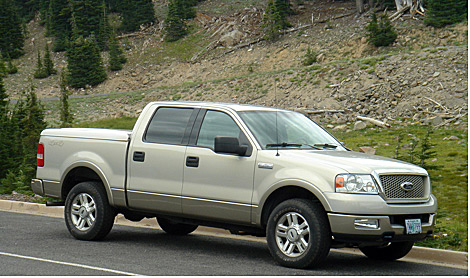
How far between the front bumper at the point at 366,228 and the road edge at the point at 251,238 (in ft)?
4.57

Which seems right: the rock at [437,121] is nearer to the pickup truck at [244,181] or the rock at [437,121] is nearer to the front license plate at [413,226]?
the pickup truck at [244,181]

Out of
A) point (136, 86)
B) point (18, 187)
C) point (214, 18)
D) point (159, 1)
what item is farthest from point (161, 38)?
point (18, 187)

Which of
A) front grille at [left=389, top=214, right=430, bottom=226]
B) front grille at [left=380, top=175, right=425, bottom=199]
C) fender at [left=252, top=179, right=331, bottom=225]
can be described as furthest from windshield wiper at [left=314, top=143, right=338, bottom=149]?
front grille at [left=389, top=214, right=430, bottom=226]

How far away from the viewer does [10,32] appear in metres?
92.1

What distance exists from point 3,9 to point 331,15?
44182 mm

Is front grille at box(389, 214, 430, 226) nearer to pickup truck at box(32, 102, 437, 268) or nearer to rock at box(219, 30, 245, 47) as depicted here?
pickup truck at box(32, 102, 437, 268)

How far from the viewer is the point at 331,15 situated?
76.6 meters

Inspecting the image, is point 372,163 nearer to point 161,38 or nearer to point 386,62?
point 386,62

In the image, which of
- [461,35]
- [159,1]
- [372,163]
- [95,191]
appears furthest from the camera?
[159,1]

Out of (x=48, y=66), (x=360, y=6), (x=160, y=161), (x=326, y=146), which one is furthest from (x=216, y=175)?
(x=48, y=66)

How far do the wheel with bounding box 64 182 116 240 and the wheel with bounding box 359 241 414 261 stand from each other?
366 cm

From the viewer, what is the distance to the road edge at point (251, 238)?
9.23m

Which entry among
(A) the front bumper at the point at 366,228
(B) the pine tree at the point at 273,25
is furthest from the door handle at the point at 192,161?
(B) the pine tree at the point at 273,25

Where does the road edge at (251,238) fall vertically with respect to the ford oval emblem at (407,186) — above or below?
below
